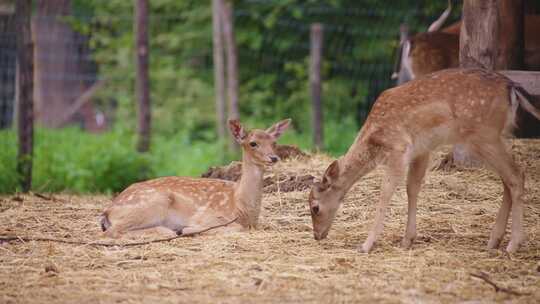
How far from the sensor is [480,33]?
8.66 meters

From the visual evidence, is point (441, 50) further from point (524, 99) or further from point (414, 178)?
point (524, 99)

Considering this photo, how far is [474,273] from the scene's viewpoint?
18.9ft

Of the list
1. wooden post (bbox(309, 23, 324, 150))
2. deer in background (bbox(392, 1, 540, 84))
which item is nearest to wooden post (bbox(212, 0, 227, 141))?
wooden post (bbox(309, 23, 324, 150))

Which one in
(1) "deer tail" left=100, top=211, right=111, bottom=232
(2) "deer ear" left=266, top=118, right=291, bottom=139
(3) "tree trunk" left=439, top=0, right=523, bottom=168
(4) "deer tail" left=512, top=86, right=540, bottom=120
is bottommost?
(1) "deer tail" left=100, top=211, right=111, bottom=232

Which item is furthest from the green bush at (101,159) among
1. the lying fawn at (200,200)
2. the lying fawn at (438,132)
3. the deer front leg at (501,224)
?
the deer front leg at (501,224)

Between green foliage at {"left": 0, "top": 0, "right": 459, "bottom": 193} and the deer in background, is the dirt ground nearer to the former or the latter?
the deer in background

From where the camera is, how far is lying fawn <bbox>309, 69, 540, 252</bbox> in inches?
259

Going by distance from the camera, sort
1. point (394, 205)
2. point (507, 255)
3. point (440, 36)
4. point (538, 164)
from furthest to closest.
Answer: point (440, 36) < point (538, 164) < point (394, 205) < point (507, 255)

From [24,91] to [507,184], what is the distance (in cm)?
574

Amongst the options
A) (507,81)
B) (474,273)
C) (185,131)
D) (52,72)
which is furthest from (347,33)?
(474,273)

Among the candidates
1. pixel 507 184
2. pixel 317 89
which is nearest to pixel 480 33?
pixel 507 184

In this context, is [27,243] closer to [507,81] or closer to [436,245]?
[436,245]

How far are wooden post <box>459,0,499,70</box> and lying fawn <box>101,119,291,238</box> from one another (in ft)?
6.16

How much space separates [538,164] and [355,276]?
3.71m
